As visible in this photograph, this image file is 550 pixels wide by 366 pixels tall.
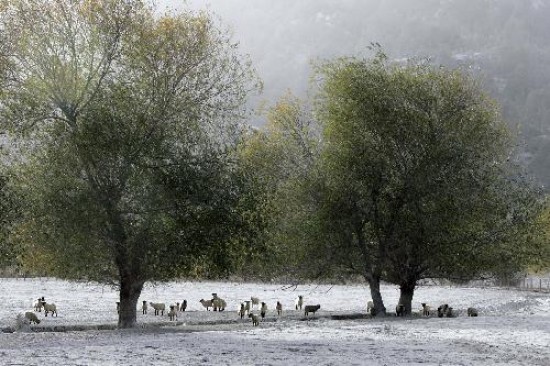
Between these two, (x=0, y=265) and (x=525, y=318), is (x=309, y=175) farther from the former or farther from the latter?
(x=0, y=265)

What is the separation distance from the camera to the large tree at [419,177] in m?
47.3

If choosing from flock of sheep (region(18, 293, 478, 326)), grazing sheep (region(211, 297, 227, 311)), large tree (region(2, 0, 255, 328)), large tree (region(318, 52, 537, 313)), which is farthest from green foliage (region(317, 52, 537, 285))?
grazing sheep (region(211, 297, 227, 311))

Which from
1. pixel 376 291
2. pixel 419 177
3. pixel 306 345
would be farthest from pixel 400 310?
pixel 306 345

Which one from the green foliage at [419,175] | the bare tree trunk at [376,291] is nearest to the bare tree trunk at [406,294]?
the bare tree trunk at [376,291]

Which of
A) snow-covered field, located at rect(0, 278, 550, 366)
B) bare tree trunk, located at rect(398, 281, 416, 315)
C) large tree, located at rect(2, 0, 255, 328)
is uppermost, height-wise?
large tree, located at rect(2, 0, 255, 328)

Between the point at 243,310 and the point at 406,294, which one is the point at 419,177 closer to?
the point at 406,294

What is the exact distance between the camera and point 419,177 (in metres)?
47.3

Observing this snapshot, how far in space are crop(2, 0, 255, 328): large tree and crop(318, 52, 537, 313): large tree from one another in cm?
1119

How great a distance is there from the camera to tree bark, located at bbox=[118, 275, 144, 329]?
40.6 meters

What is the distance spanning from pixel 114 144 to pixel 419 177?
64.9 feet

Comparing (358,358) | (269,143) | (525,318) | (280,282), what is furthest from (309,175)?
(280,282)

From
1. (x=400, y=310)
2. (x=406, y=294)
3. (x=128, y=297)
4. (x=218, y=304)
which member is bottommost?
(x=218, y=304)

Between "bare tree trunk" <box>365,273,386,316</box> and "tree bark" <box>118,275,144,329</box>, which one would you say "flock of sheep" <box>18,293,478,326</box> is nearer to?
"bare tree trunk" <box>365,273,386,316</box>

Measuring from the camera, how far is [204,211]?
38.3 metres
